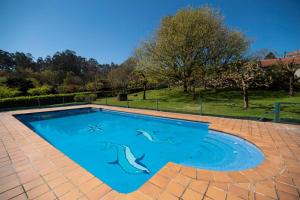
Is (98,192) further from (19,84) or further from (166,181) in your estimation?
(19,84)

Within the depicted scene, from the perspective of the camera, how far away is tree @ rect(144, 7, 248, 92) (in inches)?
529

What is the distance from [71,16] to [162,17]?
8.74 m

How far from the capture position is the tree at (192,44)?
1345cm

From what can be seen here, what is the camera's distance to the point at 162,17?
15.0m

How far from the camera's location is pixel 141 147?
558cm

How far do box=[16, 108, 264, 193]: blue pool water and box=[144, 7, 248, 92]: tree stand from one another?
783cm

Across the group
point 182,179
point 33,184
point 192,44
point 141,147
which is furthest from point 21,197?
point 192,44

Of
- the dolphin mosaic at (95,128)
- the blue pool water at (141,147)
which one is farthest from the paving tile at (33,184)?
the dolphin mosaic at (95,128)

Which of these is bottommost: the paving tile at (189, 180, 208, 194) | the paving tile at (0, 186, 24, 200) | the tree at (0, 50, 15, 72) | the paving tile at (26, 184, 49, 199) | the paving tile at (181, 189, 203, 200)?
the paving tile at (0, 186, 24, 200)

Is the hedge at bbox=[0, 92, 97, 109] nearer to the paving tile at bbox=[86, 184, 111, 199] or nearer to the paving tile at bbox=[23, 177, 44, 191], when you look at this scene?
the paving tile at bbox=[23, 177, 44, 191]

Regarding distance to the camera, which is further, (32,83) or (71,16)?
(32,83)

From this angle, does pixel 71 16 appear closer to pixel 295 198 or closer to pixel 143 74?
pixel 143 74

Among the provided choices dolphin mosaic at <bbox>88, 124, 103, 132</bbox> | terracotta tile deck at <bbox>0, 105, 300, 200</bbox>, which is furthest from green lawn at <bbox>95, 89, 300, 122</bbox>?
terracotta tile deck at <bbox>0, 105, 300, 200</bbox>

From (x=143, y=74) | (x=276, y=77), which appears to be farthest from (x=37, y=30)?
(x=276, y=77)
